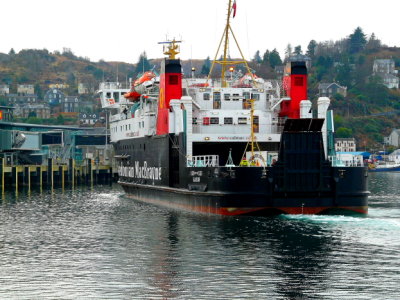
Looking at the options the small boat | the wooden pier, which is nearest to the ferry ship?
the wooden pier

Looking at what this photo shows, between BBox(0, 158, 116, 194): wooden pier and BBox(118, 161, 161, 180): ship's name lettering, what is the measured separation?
20166 mm

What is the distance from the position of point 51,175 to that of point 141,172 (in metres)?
34.5

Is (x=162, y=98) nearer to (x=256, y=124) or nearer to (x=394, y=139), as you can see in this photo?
(x=256, y=124)

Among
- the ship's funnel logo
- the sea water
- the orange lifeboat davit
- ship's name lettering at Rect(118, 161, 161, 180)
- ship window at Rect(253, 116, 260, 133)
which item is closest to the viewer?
the sea water

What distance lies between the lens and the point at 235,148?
49.1 metres

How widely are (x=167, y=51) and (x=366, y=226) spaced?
73.8 ft

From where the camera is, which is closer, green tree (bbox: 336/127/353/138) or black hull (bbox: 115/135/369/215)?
black hull (bbox: 115/135/369/215)

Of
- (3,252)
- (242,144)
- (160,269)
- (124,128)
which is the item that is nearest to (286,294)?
(160,269)

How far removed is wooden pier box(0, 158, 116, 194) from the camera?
8538 centimetres

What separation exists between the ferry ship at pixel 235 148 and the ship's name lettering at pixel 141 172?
9 centimetres

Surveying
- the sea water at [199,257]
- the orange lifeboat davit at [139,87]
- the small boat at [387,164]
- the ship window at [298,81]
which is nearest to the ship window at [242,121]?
the ship window at [298,81]

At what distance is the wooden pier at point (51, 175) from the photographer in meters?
85.4

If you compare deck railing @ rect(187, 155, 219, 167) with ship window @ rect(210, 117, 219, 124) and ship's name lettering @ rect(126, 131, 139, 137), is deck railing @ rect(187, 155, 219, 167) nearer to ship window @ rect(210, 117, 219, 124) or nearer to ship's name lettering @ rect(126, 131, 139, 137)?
ship window @ rect(210, 117, 219, 124)

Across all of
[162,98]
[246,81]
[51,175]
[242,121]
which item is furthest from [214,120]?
[51,175]
